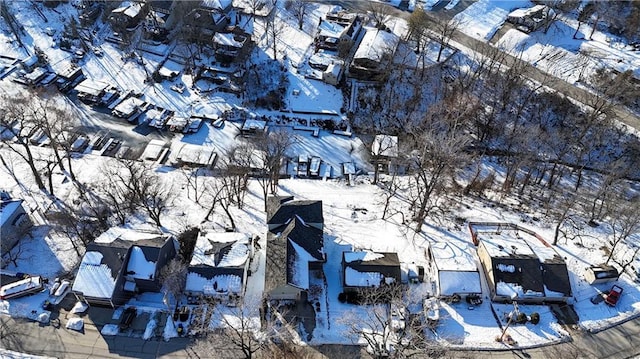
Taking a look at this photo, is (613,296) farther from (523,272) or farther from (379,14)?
(379,14)

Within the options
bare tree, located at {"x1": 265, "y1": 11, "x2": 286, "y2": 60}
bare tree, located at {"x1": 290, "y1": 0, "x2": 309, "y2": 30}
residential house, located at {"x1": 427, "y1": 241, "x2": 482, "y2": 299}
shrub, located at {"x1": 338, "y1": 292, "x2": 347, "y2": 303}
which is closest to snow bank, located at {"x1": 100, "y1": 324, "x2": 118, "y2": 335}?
shrub, located at {"x1": 338, "y1": 292, "x2": 347, "y2": 303}

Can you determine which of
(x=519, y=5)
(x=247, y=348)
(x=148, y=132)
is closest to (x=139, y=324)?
(x=247, y=348)

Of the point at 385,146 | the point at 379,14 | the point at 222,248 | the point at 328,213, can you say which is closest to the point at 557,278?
the point at 328,213

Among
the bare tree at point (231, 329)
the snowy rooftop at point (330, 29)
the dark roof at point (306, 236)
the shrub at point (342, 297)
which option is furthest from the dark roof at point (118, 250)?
the snowy rooftop at point (330, 29)

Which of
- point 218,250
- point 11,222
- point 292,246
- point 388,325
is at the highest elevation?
point 388,325

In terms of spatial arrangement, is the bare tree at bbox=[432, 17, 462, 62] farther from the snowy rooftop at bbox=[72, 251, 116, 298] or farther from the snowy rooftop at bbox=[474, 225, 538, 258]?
the snowy rooftop at bbox=[72, 251, 116, 298]

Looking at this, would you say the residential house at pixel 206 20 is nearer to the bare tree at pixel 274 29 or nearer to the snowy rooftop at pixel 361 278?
the bare tree at pixel 274 29

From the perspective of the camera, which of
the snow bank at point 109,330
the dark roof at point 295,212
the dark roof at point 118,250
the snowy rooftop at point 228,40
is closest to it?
the snow bank at point 109,330

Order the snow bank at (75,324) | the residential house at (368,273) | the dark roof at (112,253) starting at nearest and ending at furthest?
the snow bank at (75,324), the dark roof at (112,253), the residential house at (368,273)

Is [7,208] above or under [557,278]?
under
